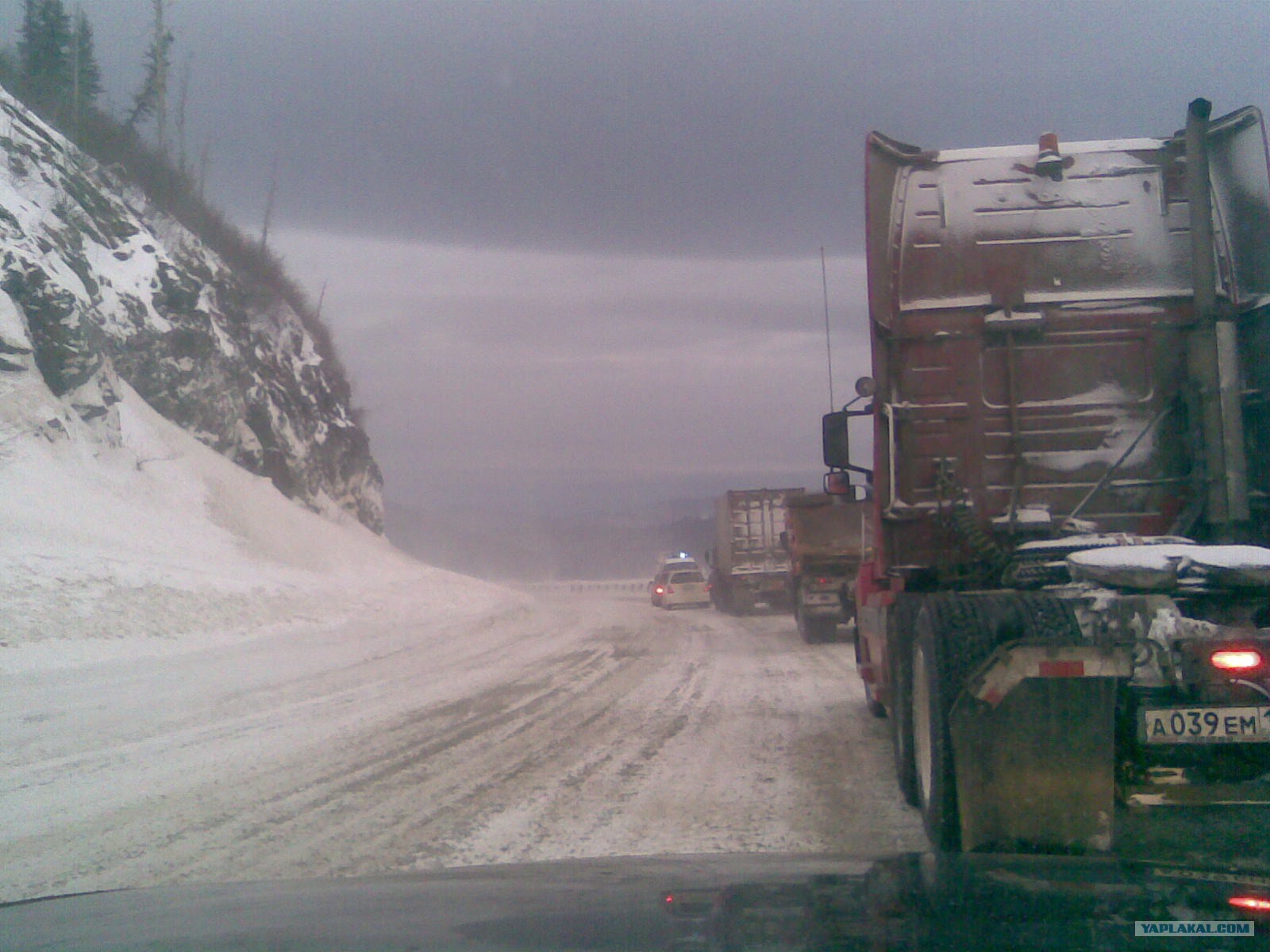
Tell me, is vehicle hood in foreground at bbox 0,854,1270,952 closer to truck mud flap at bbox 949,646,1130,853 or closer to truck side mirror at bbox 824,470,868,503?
truck mud flap at bbox 949,646,1130,853

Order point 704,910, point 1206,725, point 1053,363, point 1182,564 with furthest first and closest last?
1. point 1053,363
2. point 1182,564
3. point 1206,725
4. point 704,910

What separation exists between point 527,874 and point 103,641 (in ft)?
39.5

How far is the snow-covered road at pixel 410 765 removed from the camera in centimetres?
614

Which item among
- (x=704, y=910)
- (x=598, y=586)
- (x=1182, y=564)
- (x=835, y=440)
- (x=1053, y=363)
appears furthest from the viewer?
(x=598, y=586)

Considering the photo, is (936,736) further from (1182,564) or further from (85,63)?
(85,63)

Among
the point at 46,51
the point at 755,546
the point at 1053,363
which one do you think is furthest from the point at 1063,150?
the point at 46,51

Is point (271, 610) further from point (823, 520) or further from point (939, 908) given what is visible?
point (939, 908)

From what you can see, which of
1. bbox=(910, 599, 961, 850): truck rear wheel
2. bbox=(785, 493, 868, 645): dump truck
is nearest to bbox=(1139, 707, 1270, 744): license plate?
bbox=(910, 599, 961, 850): truck rear wheel

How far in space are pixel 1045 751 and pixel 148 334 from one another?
31419mm

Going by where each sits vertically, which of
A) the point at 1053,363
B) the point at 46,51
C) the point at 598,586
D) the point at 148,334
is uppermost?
the point at 46,51

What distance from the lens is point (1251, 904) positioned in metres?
3.10

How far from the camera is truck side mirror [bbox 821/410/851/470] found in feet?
27.3

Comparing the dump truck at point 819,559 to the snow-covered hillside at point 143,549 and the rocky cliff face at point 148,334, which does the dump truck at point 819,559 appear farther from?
the rocky cliff face at point 148,334

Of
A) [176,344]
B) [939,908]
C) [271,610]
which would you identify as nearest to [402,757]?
[939,908]
